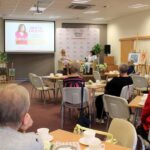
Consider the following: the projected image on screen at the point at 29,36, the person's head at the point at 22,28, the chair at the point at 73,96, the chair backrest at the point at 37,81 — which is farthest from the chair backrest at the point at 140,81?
the person's head at the point at 22,28

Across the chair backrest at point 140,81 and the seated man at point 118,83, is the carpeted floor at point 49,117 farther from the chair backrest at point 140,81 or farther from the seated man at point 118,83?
the chair backrest at point 140,81

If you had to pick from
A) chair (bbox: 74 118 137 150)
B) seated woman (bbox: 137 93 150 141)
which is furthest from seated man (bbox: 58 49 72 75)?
chair (bbox: 74 118 137 150)

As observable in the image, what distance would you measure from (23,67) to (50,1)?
551cm

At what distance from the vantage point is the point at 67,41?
1371 centimetres

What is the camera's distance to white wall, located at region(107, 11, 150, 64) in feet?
35.5

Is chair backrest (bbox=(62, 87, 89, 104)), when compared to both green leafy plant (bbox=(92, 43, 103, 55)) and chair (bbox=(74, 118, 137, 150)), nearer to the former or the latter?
chair (bbox=(74, 118, 137, 150))

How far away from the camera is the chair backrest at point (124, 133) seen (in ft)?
7.22

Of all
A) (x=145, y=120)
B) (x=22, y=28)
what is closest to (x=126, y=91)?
(x=145, y=120)

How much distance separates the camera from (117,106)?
13.0 ft

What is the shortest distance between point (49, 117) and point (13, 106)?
186 inches

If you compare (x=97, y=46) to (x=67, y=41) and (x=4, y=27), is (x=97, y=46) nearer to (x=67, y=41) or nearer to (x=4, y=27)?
(x=67, y=41)

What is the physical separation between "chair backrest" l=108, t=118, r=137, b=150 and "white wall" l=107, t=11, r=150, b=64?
28.4 feet

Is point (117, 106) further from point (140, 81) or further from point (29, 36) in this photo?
point (29, 36)

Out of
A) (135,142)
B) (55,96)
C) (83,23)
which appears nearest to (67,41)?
(83,23)
